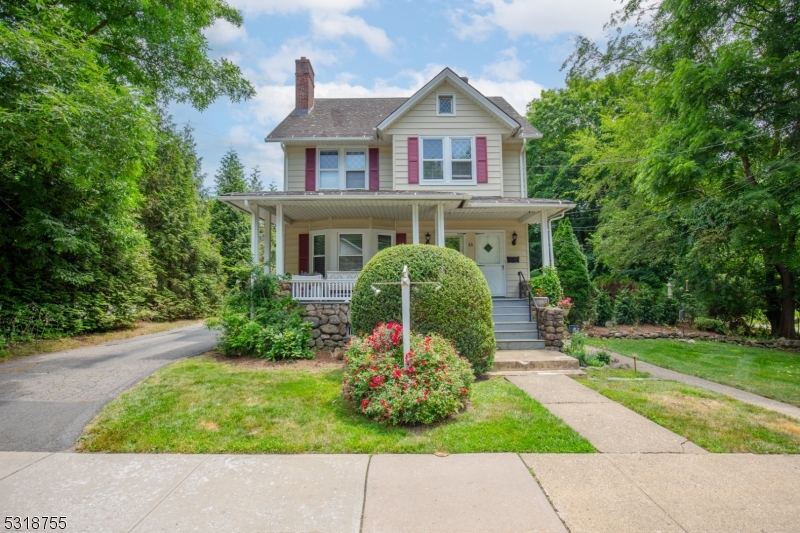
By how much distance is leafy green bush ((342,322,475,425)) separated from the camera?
4.48 metres

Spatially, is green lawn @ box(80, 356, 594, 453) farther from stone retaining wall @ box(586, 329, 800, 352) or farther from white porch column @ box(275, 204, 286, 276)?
stone retaining wall @ box(586, 329, 800, 352)

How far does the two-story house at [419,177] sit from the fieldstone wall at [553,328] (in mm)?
2493

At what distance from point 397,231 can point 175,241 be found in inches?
432

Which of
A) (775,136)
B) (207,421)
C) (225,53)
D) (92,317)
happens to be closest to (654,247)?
(775,136)

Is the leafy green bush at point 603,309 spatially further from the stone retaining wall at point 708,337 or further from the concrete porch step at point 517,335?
the concrete porch step at point 517,335

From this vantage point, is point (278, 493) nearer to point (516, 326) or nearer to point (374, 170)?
point (516, 326)

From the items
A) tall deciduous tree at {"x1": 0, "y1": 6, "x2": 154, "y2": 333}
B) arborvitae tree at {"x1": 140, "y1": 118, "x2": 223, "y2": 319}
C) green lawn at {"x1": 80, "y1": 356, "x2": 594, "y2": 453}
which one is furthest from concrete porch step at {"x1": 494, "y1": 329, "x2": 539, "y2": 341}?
arborvitae tree at {"x1": 140, "y1": 118, "x2": 223, "y2": 319}

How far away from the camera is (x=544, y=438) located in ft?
13.5

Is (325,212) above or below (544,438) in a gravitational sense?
above

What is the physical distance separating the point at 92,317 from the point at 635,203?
2018 cm

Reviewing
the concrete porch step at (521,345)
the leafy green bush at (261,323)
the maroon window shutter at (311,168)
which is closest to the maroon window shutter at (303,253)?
the maroon window shutter at (311,168)

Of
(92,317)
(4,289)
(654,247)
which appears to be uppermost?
(654,247)

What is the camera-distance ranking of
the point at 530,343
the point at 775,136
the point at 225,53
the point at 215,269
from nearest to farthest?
1. the point at 530,343
2. the point at 775,136
3. the point at 225,53
4. the point at 215,269

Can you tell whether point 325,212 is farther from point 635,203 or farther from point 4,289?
point 635,203
